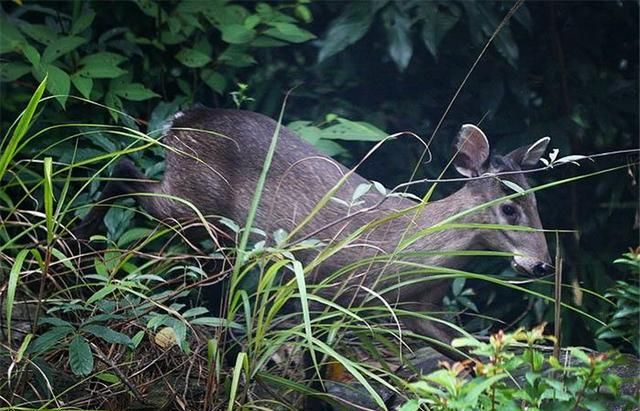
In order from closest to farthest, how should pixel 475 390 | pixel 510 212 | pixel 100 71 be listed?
1. pixel 475 390
2. pixel 510 212
3. pixel 100 71

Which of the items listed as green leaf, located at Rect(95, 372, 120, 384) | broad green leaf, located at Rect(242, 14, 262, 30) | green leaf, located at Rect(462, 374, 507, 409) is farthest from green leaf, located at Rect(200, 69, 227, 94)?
green leaf, located at Rect(462, 374, 507, 409)

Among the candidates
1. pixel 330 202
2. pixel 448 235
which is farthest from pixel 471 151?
pixel 330 202

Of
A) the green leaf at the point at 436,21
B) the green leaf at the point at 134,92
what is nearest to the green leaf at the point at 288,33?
the green leaf at the point at 436,21

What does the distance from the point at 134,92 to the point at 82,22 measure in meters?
0.43

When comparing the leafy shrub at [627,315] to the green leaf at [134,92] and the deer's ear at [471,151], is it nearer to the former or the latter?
the deer's ear at [471,151]

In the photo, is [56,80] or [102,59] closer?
[56,80]

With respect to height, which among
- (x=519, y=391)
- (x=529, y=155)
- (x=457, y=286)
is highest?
(x=519, y=391)

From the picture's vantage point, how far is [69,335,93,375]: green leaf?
3859mm

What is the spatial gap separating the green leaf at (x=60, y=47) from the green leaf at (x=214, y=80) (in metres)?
0.65

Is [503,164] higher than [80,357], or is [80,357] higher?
[503,164]

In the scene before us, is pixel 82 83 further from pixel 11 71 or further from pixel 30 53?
pixel 11 71

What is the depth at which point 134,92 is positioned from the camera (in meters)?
5.71

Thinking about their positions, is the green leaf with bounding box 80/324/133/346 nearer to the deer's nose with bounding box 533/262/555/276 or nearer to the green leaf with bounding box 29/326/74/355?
the green leaf with bounding box 29/326/74/355

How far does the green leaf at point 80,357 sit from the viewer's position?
12.7ft
